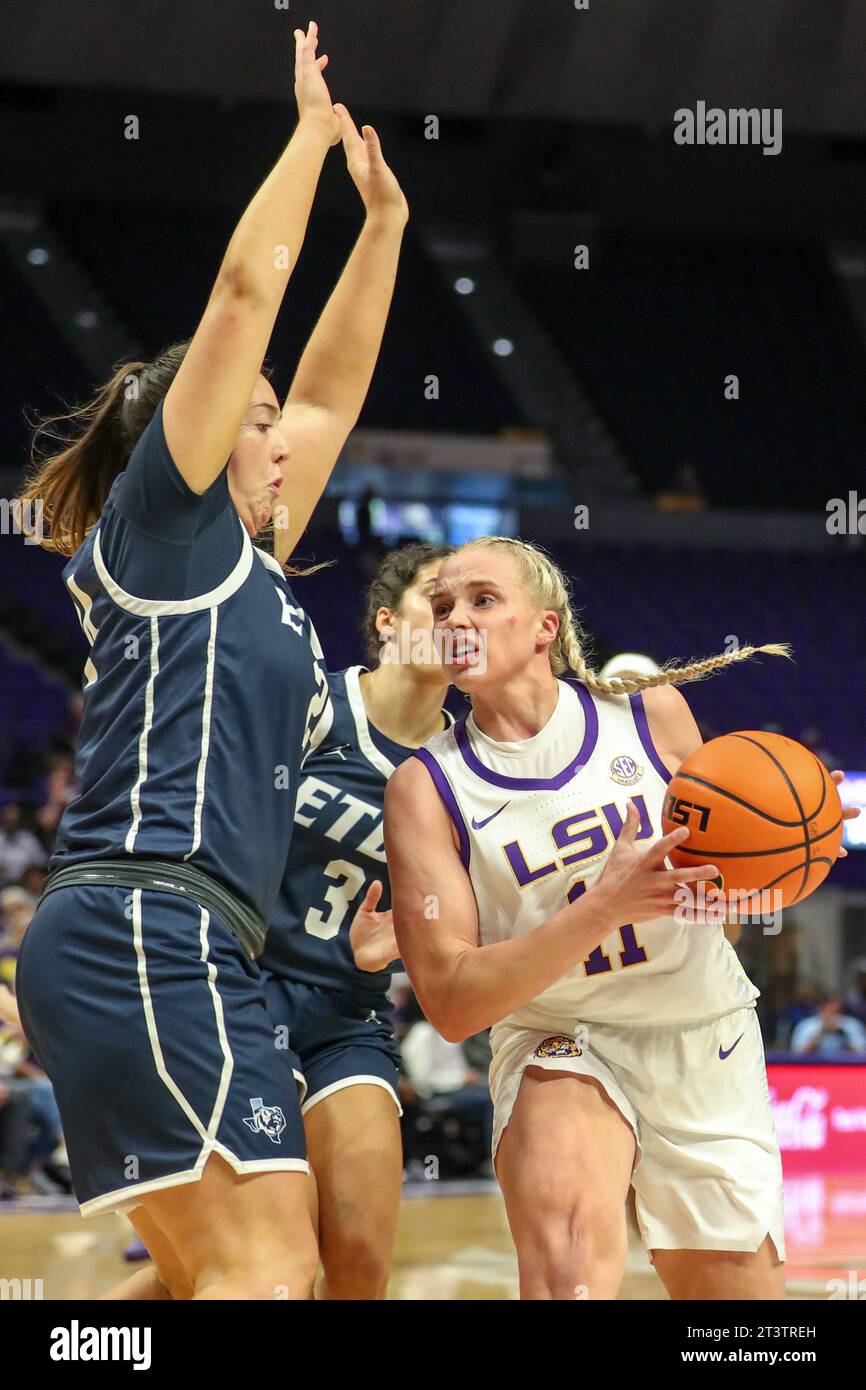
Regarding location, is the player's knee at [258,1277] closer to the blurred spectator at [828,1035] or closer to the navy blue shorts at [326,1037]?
the navy blue shorts at [326,1037]

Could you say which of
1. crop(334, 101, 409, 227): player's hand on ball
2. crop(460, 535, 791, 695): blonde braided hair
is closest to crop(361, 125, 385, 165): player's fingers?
crop(334, 101, 409, 227): player's hand on ball

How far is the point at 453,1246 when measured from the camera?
702 centimetres

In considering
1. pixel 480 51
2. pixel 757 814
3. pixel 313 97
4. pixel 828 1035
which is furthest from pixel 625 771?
pixel 480 51

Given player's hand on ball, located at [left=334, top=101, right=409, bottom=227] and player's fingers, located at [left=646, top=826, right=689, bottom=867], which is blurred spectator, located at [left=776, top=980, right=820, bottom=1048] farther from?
player's fingers, located at [left=646, top=826, right=689, bottom=867]

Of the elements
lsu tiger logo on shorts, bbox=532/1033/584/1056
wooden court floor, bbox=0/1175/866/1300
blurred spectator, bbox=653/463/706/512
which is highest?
blurred spectator, bbox=653/463/706/512

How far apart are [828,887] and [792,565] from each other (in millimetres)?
4281

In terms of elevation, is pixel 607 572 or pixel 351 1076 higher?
pixel 607 572

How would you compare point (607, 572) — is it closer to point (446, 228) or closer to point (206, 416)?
point (446, 228)

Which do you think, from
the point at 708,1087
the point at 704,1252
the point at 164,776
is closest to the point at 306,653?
the point at 164,776

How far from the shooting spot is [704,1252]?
2.98 metres

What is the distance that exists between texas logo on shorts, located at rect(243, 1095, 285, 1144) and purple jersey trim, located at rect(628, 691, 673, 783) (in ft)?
3.54

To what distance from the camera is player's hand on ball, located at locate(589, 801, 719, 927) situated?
105 inches

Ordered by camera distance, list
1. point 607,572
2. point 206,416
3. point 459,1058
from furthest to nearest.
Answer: point 607,572, point 459,1058, point 206,416

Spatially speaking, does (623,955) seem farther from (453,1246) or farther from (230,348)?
(453,1246)
